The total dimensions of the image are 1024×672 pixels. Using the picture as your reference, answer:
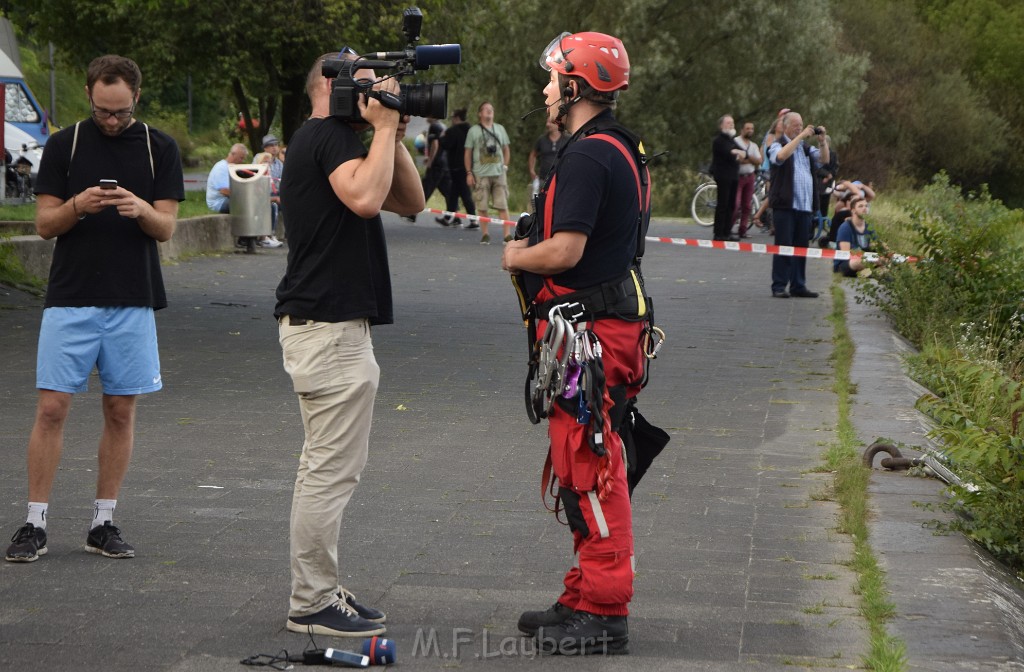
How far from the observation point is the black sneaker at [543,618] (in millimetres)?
4500

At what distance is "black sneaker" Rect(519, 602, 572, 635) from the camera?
14.8 ft

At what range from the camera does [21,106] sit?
2539cm

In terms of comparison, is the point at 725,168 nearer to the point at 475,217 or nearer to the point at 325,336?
the point at 475,217

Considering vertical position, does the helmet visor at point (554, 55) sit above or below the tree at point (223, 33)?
below

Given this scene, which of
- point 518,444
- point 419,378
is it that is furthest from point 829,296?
point 518,444

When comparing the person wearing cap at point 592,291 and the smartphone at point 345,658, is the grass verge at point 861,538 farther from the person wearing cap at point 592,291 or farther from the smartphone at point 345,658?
the smartphone at point 345,658

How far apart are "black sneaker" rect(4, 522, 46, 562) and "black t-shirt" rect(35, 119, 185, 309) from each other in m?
0.85

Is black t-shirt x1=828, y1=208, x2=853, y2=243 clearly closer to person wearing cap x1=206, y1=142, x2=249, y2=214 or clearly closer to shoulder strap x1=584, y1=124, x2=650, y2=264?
person wearing cap x1=206, y1=142, x2=249, y2=214

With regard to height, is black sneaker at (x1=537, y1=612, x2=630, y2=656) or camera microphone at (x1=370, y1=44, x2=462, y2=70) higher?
camera microphone at (x1=370, y1=44, x2=462, y2=70)

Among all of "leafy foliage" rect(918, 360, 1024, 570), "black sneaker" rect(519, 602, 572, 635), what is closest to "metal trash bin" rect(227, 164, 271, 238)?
"leafy foliage" rect(918, 360, 1024, 570)

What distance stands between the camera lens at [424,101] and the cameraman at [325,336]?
0.05 metres

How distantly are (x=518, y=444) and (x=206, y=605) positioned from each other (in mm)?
3015

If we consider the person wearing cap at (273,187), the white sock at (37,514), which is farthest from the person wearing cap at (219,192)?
the white sock at (37,514)

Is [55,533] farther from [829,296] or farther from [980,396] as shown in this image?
[829,296]
